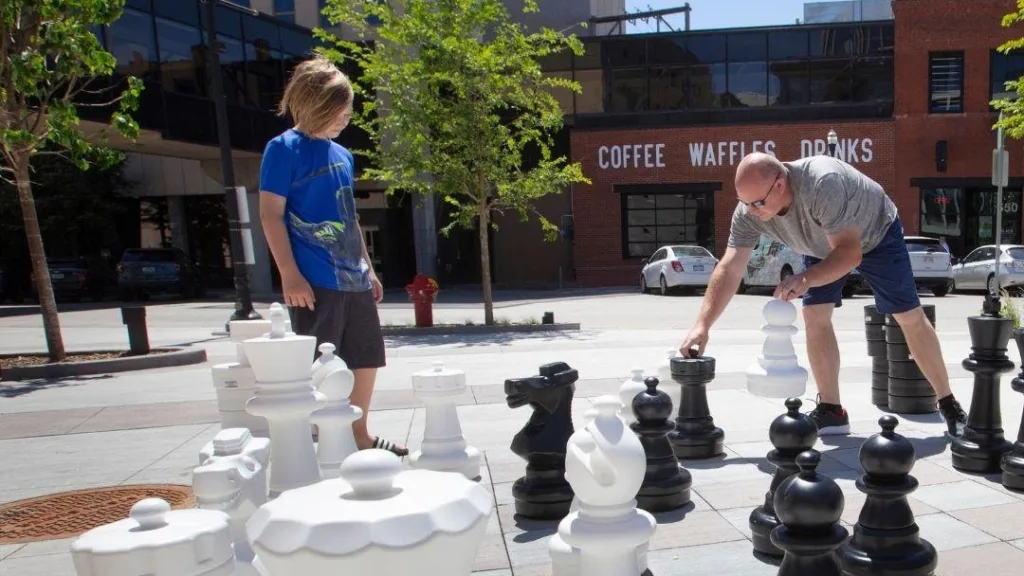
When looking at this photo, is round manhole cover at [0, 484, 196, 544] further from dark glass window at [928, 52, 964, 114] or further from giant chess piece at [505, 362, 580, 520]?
dark glass window at [928, 52, 964, 114]

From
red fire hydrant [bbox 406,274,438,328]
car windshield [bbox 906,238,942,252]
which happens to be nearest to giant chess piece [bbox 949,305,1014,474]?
red fire hydrant [bbox 406,274,438,328]

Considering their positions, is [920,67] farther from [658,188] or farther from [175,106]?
[175,106]

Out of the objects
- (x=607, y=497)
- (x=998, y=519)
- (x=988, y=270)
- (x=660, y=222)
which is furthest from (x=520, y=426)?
(x=660, y=222)

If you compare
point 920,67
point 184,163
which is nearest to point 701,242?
point 920,67

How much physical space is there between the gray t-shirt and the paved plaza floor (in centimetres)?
88

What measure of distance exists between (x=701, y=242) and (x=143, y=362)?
1956 centimetres

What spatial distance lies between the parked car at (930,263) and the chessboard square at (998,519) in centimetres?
1568

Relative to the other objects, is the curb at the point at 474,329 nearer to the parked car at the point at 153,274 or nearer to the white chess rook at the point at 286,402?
the white chess rook at the point at 286,402

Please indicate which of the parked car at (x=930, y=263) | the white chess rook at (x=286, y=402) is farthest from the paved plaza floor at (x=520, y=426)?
the parked car at (x=930, y=263)

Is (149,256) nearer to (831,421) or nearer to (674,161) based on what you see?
(674,161)

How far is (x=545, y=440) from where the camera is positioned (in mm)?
2582

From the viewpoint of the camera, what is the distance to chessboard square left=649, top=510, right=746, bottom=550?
7.91ft

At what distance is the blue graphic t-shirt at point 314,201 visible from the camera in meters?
2.98

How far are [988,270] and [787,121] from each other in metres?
8.59
